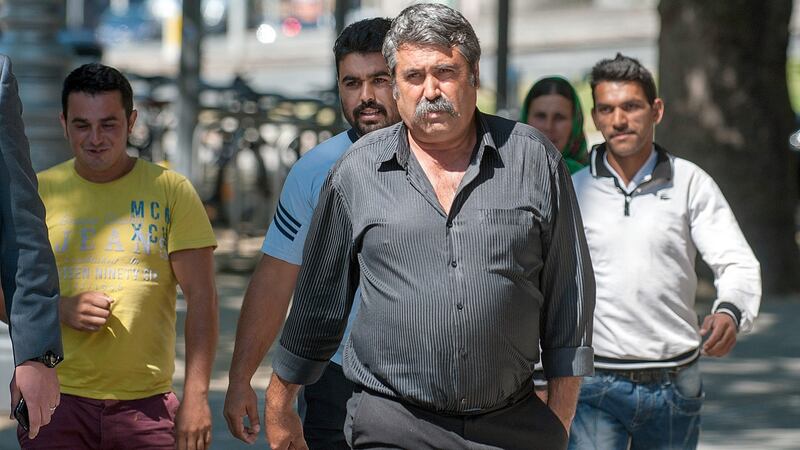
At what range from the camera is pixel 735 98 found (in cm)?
1362

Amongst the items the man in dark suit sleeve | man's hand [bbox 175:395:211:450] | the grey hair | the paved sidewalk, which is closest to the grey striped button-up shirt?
the grey hair

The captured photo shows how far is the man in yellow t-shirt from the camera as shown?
184 inches

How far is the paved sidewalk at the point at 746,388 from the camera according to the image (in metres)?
7.95

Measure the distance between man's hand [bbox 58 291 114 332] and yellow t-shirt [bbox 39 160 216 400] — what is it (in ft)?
0.22

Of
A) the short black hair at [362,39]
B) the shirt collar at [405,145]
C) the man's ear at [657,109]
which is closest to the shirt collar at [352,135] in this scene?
the short black hair at [362,39]

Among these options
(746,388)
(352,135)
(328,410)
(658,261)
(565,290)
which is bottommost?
(746,388)

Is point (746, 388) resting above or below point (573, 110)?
below

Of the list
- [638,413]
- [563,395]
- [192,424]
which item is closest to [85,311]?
[192,424]

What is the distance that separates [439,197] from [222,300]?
917 cm

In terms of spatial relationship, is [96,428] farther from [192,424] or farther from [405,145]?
[405,145]

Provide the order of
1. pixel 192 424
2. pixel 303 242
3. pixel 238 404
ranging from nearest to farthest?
pixel 238 404 → pixel 303 242 → pixel 192 424

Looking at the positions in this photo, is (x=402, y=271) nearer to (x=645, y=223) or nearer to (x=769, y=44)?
(x=645, y=223)

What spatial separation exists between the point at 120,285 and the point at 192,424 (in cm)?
48

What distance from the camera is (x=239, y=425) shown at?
14.4 feet
